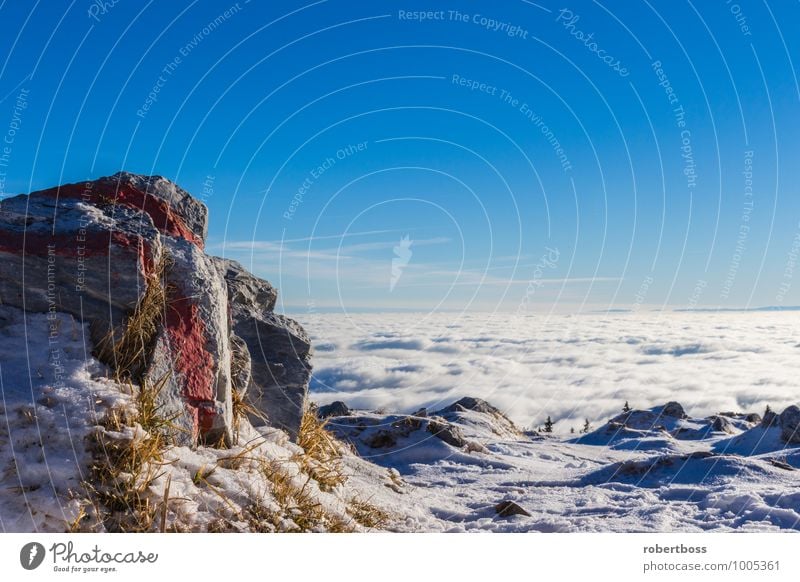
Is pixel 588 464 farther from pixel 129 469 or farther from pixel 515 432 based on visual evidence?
pixel 129 469

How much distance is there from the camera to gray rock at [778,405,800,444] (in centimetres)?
1417

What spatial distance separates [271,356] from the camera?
8.77 m

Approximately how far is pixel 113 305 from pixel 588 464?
10.6 metres

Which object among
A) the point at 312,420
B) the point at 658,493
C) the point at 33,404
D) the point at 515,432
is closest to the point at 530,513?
the point at 658,493

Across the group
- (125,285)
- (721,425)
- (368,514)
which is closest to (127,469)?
(125,285)

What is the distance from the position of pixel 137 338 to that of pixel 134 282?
0.55 meters

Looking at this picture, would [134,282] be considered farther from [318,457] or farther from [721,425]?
[721,425]

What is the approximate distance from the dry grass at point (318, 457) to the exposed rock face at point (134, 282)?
1.34 meters

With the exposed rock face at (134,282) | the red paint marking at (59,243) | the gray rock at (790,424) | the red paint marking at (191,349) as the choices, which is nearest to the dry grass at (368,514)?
the exposed rock face at (134,282)

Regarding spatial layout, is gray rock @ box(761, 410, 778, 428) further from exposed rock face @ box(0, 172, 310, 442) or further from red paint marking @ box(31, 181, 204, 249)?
red paint marking @ box(31, 181, 204, 249)

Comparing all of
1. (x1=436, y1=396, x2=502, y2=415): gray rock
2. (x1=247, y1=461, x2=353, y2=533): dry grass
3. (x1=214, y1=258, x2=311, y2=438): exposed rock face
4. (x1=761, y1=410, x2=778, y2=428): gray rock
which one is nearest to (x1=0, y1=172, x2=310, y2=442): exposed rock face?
(x1=247, y1=461, x2=353, y2=533): dry grass

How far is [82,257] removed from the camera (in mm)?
6023

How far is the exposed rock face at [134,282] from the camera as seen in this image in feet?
19.5

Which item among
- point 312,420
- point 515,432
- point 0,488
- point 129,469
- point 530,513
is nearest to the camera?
point 0,488
